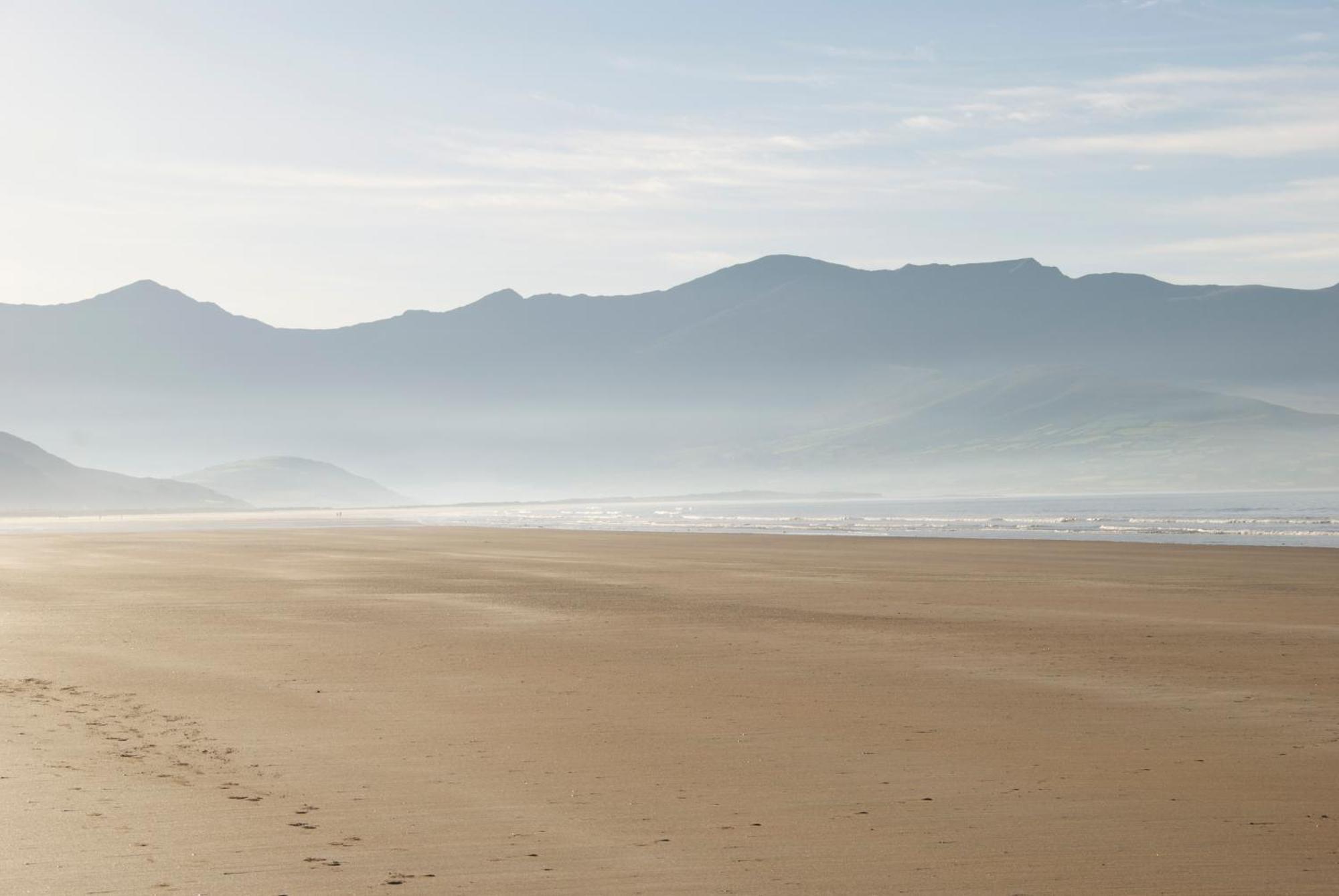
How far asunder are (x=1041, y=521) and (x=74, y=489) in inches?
5512

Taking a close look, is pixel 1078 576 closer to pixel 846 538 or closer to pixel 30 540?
pixel 846 538

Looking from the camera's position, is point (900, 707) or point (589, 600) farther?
point (589, 600)

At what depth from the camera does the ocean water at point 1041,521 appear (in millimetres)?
45031

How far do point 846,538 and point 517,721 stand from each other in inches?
1373

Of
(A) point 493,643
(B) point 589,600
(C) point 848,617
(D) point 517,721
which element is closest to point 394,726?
(D) point 517,721

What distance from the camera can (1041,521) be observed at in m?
58.4

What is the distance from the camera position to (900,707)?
11.3m

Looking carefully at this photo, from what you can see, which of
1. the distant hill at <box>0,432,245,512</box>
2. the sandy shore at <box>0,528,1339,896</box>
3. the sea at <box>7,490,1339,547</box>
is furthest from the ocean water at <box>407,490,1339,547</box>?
the distant hill at <box>0,432,245,512</box>

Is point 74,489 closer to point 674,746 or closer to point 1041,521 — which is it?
point 1041,521

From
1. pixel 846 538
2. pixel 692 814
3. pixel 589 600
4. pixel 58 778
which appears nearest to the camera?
pixel 692 814

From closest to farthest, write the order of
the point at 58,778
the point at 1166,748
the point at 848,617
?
the point at 58,778 < the point at 1166,748 < the point at 848,617

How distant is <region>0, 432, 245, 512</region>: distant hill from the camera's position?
160 meters

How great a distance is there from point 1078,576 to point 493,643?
47.5 ft

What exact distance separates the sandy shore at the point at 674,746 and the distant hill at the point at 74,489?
486 ft
